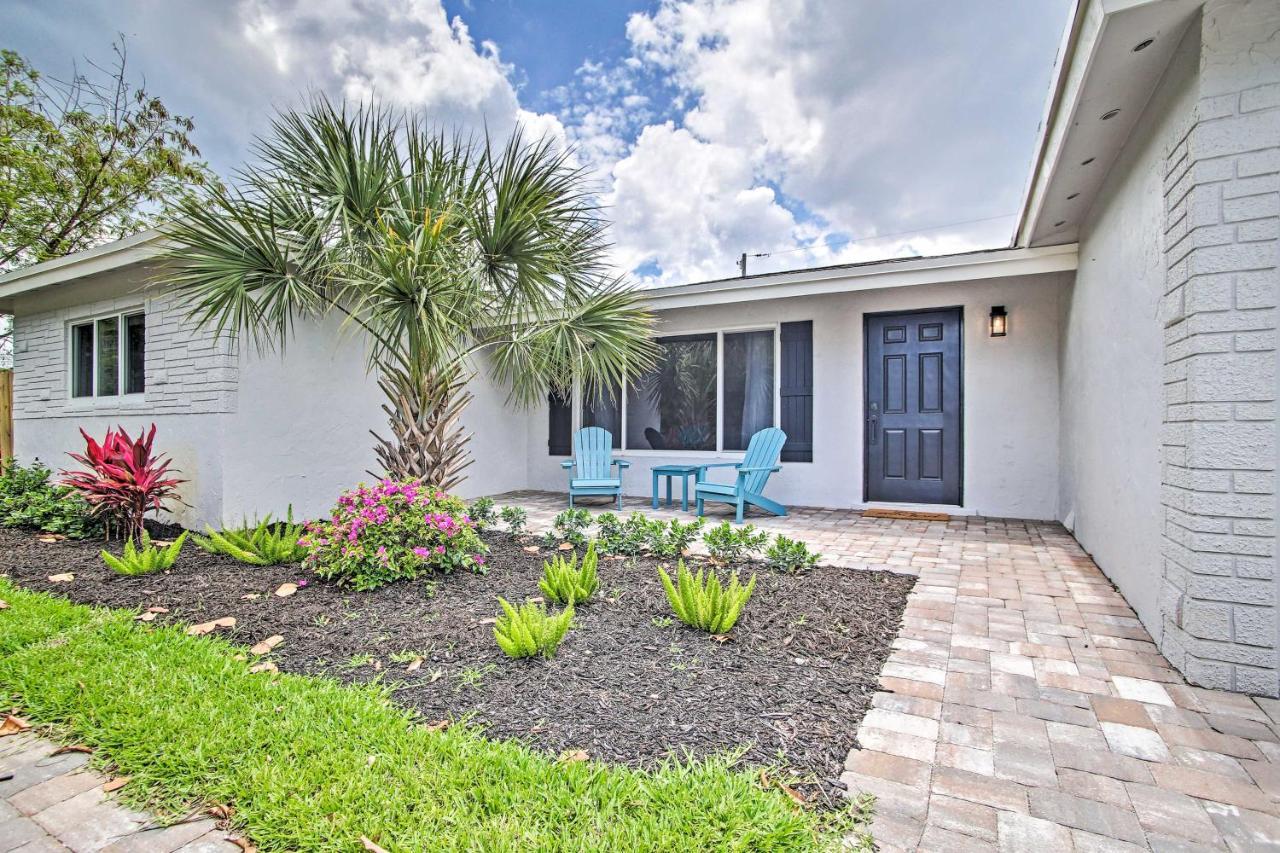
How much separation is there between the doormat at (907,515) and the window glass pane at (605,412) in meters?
3.34

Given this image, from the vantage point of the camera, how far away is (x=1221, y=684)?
2.26 metres

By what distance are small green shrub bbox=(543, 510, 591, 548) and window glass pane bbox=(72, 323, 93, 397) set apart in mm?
5790

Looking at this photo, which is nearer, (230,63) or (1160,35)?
(1160,35)

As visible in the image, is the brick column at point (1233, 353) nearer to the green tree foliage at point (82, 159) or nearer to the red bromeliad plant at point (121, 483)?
the red bromeliad plant at point (121, 483)

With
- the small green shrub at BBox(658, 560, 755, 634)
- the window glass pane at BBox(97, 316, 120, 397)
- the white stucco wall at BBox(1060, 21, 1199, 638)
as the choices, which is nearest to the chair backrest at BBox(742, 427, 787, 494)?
the white stucco wall at BBox(1060, 21, 1199, 638)

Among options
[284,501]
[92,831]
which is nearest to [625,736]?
[92,831]

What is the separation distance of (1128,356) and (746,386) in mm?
4185

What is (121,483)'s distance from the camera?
4.56 metres

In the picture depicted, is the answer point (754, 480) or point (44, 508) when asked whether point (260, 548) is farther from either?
point (754, 480)

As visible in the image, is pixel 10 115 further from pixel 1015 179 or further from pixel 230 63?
pixel 1015 179

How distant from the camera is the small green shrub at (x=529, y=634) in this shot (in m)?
2.44

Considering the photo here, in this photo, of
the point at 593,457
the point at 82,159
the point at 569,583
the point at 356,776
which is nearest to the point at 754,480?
the point at 593,457

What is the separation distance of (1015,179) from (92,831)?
600 inches

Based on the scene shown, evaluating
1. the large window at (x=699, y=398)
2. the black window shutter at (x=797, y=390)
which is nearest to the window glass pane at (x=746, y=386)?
the large window at (x=699, y=398)
